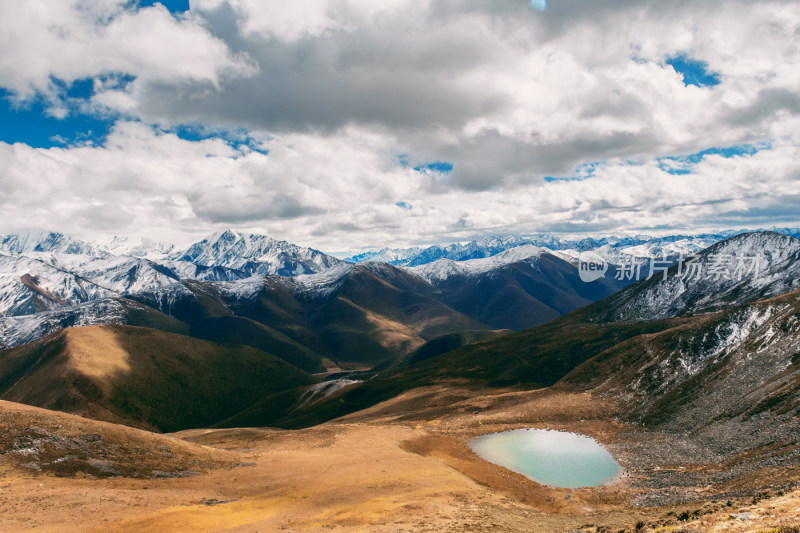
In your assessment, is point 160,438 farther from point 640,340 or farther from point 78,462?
point 640,340

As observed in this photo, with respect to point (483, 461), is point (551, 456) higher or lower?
higher

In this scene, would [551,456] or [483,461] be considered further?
[551,456]

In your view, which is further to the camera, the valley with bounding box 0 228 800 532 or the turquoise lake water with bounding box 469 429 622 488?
the turquoise lake water with bounding box 469 429 622 488

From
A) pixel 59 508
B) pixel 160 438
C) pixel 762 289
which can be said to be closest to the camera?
pixel 59 508

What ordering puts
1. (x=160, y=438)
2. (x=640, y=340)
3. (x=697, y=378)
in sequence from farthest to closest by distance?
(x=640, y=340) < (x=697, y=378) < (x=160, y=438)

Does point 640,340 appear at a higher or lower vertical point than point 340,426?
higher

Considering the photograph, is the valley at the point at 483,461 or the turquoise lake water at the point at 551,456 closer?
the valley at the point at 483,461

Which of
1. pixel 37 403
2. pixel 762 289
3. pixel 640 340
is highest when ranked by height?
pixel 762 289

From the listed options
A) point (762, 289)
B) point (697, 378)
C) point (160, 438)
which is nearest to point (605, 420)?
point (697, 378)
